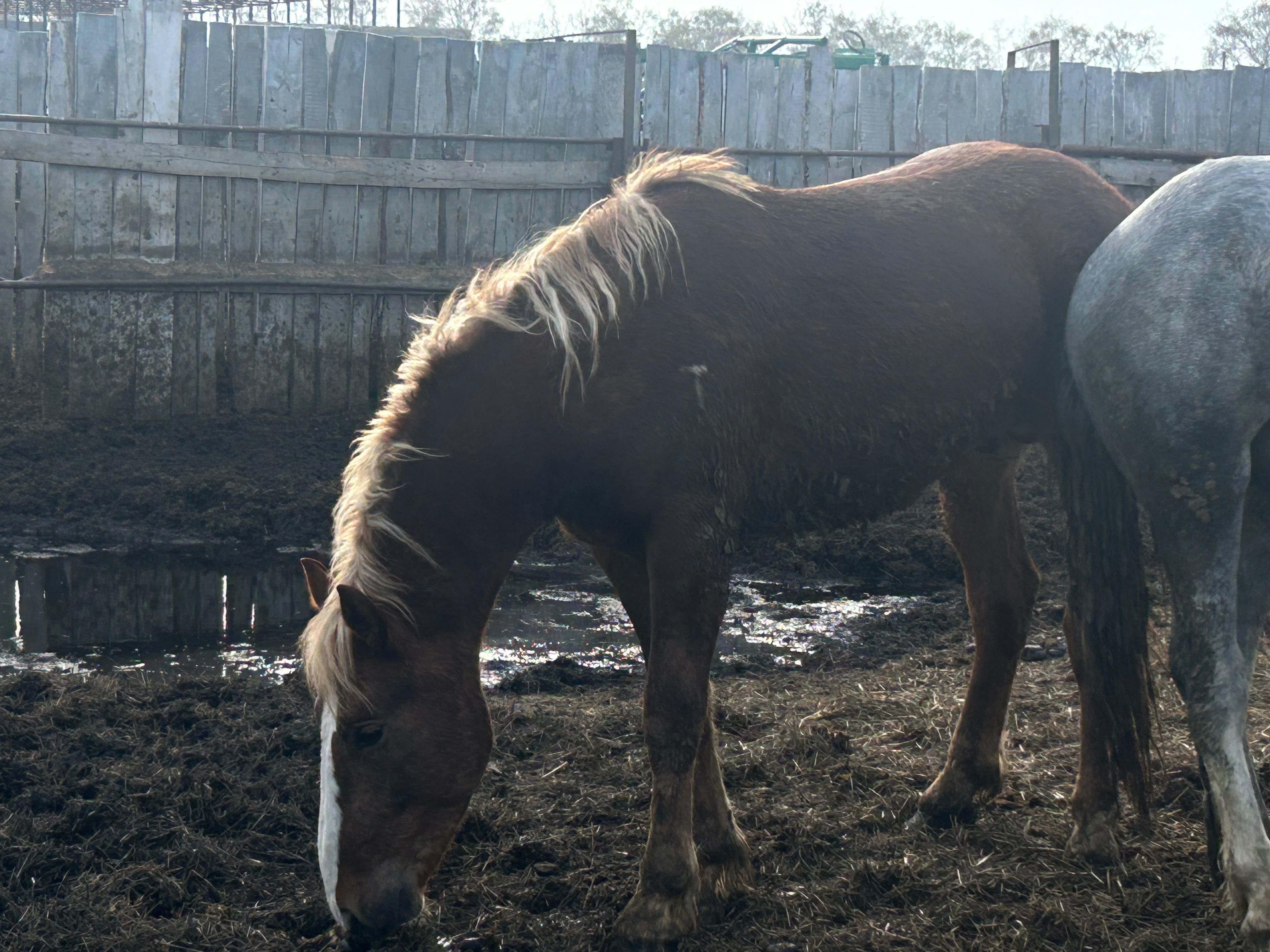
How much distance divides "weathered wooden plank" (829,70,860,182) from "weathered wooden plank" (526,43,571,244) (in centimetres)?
228

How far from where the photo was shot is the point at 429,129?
360 inches

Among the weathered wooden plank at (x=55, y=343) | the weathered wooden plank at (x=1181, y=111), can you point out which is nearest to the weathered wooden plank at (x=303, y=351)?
the weathered wooden plank at (x=55, y=343)

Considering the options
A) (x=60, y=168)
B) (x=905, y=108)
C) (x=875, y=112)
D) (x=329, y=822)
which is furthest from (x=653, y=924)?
(x=905, y=108)

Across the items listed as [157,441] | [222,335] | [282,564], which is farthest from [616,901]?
[222,335]

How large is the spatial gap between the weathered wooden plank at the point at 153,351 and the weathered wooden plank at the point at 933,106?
6339 mm

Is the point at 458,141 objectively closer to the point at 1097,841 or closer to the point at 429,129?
the point at 429,129

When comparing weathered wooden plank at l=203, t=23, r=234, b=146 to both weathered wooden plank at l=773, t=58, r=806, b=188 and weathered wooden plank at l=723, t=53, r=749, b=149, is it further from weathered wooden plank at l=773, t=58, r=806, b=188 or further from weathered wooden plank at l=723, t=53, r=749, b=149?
weathered wooden plank at l=773, t=58, r=806, b=188

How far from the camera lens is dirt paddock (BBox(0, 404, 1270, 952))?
2.72 metres

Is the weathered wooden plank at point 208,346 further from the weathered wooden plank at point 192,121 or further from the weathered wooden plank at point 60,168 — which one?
the weathered wooden plank at point 60,168

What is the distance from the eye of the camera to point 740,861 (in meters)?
2.97

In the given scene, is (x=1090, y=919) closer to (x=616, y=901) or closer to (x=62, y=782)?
(x=616, y=901)

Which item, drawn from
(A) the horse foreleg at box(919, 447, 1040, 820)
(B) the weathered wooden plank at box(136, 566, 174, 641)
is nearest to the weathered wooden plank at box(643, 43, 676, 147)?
(B) the weathered wooden plank at box(136, 566, 174, 641)

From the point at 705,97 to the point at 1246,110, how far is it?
4.93 meters

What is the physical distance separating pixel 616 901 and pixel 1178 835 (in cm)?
160
